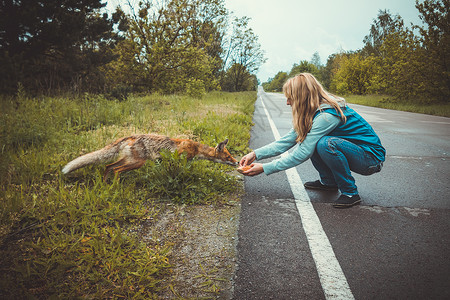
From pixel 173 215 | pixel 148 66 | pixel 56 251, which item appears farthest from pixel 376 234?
pixel 148 66

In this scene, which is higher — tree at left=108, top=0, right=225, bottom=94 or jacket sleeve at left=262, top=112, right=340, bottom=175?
tree at left=108, top=0, right=225, bottom=94

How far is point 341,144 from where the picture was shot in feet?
10.1


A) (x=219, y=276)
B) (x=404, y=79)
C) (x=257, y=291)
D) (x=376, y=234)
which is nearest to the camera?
(x=257, y=291)

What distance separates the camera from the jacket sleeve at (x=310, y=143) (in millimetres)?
3049

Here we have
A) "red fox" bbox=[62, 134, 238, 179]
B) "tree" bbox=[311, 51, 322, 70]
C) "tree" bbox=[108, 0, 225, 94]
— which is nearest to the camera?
"red fox" bbox=[62, 134, 238, 179]

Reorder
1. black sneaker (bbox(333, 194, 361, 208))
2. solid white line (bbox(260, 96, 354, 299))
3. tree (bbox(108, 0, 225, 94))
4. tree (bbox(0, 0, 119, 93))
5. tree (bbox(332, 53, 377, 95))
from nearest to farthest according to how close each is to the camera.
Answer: solid white line (bbox(260, 96, 354, 299)), black sneaker (bbox(333, 194, 361, 208)), tree (bbox(0, 0, 119, 93)), tree (bbox(108, 0, 225, 94)), tree (bbox(332, 53, 377, 95))

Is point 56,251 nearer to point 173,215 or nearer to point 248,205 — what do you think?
point 173,215

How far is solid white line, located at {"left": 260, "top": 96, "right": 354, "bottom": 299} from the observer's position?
1713 millimetres

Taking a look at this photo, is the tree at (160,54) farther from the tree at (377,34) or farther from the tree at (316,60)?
the tree at (316,60)

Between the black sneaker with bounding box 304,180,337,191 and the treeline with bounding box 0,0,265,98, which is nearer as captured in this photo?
the black sneaker with bounding box 304,180,337,191

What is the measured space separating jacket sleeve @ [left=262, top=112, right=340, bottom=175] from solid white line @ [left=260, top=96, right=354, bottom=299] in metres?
0.55

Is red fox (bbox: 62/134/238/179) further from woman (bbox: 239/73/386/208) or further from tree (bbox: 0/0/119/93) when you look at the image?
tree (bbox: 0/0/119/93)

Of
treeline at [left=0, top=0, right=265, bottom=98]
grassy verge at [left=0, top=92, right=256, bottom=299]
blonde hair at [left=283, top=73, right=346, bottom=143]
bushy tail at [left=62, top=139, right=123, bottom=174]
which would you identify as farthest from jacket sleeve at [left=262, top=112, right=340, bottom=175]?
treeline at [left=0, top=0, right=265, bottom=98]

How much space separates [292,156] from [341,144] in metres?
0.67
